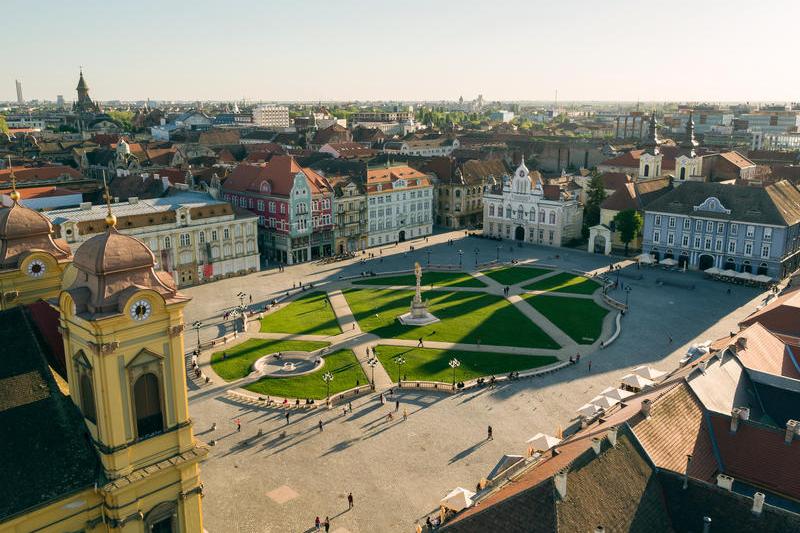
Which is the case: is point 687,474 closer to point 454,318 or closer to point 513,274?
point 454,318

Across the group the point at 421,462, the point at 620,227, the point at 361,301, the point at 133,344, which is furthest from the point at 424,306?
the point at 133,344

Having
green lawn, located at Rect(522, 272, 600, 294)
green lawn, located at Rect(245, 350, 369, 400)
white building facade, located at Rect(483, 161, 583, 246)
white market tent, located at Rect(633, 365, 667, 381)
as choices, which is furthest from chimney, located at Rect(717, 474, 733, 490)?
white building facade, located at Rect(483, 161, 583, 246)

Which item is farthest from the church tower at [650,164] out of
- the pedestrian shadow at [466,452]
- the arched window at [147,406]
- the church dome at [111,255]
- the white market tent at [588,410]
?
the arched window at [147,406]

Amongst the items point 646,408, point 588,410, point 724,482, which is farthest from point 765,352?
point 724,482

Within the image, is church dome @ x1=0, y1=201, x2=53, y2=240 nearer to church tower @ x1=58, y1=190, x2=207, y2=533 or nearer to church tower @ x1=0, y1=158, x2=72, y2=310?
church tower @ x1=0, y1=158, x2=72, y2=310

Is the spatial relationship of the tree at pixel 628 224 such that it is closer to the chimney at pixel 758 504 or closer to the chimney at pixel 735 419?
the chimney at pixel 735 419

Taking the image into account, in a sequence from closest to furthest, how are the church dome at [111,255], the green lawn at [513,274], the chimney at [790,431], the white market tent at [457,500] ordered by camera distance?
the church dome at [111,255], the chimney at [790,431], the white market tent at [457,500], the green lawn at [513,274]
